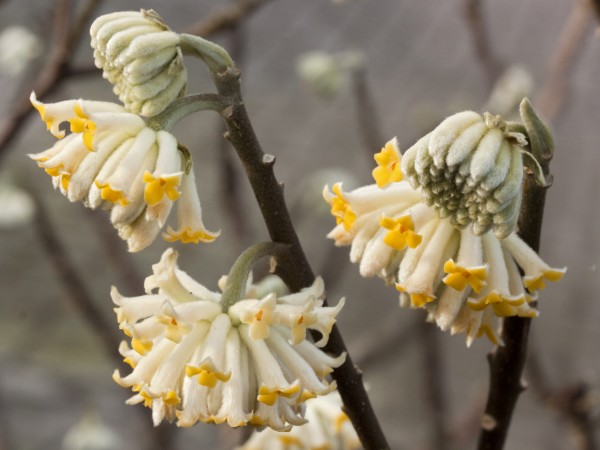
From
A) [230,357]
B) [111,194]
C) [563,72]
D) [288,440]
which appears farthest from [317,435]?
[563,72]

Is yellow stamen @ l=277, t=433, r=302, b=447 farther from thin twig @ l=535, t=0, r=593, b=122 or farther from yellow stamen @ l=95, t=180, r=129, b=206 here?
thin twig @ l=535, t=0, r=593, b=122

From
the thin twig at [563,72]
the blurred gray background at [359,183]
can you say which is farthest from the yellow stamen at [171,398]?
the blurred gray background at [359,183]

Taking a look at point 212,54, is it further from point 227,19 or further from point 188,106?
point 227,19

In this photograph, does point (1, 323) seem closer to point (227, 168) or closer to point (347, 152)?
point (347, 152)

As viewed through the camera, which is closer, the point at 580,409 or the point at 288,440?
the point at 288,440

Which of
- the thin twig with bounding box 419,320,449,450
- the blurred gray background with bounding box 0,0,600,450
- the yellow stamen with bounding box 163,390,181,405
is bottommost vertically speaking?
the blurred gray background with bounding box 0,0,600,450

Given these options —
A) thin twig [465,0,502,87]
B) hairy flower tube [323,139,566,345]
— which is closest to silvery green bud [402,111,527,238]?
hairy flower tube [323,139,566,345]

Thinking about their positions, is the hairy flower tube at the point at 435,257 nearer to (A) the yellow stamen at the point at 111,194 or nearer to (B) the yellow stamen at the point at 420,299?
(B) the yellow stamen at the point at 420,299

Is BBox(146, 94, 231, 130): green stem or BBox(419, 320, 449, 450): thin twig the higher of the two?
BBox(146, 94, 231, 130): green stem
